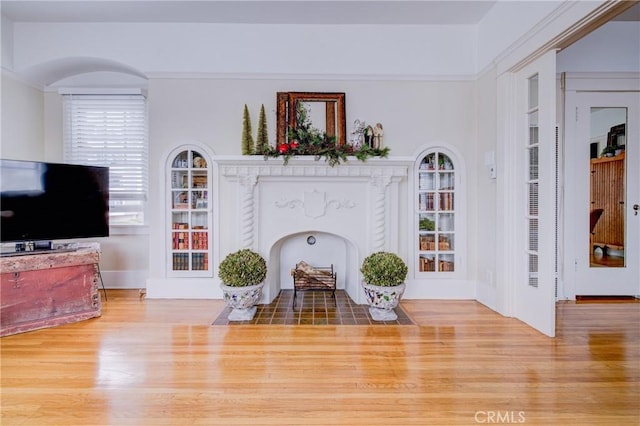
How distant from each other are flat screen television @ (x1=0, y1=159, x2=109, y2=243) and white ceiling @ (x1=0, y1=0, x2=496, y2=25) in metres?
1.63

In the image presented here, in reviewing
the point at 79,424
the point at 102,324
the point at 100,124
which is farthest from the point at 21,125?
the point at 79,424

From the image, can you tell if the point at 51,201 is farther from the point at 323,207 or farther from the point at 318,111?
the point at 318,111

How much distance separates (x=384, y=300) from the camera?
3.08 metres

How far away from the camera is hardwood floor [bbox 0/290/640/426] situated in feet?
5.76

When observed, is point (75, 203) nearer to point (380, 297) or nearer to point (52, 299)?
point (52, 299)

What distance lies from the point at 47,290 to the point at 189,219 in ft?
4.60

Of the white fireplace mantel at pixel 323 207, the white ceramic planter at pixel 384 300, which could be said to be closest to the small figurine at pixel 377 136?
the white fireplace mantel at pixel 323 207

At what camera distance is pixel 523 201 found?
3.09 metres

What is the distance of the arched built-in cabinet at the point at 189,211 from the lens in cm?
379

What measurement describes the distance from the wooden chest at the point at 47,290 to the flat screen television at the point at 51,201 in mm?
267

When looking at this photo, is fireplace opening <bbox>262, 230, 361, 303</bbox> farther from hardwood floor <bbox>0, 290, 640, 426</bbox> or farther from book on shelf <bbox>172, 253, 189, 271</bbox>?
hardwood floor <bbox>0, 290, 640, 426</bbox>

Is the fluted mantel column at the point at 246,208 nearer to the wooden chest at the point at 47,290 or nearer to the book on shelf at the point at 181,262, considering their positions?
the book on shelf at the point at 181,262

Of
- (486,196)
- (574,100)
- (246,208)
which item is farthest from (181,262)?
(574,100)

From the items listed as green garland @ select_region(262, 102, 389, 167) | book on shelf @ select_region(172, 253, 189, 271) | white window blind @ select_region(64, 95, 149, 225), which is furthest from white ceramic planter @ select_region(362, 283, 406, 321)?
white window blind @ select_region(64, 95, 149, 225)
